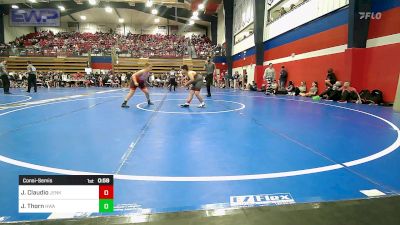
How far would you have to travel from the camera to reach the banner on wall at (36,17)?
1160 inches

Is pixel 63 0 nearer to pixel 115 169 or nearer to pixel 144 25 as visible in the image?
pixel 144 25

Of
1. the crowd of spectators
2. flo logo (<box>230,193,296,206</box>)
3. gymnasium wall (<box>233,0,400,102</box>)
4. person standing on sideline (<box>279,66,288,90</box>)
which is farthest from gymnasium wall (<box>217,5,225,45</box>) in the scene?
flo logo (<box>230,193,296,206</box>)

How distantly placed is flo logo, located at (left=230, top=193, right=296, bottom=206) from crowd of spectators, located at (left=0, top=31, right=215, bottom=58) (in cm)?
3324

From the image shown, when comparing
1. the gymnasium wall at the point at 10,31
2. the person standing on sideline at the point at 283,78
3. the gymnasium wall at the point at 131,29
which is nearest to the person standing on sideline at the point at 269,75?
the person standing on sideline at the point at 283,78

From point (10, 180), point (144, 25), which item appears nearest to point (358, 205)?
point (10, 180)

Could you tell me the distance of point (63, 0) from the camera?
115 feet

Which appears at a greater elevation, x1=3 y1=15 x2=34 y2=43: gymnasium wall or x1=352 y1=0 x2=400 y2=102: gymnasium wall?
x1=3 y1=15 x2=34 y2=43: gymnasium wall

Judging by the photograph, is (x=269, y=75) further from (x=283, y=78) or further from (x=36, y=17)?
(x=36, y=17)

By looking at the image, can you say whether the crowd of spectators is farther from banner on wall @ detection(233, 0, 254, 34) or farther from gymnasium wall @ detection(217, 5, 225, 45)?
banner on wall @ detection(233, 0, 254, 34)

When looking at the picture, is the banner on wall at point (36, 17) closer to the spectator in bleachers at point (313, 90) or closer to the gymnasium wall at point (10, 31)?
the gymnasium wall at point (10, 31)

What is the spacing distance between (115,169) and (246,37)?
78.8 ft
